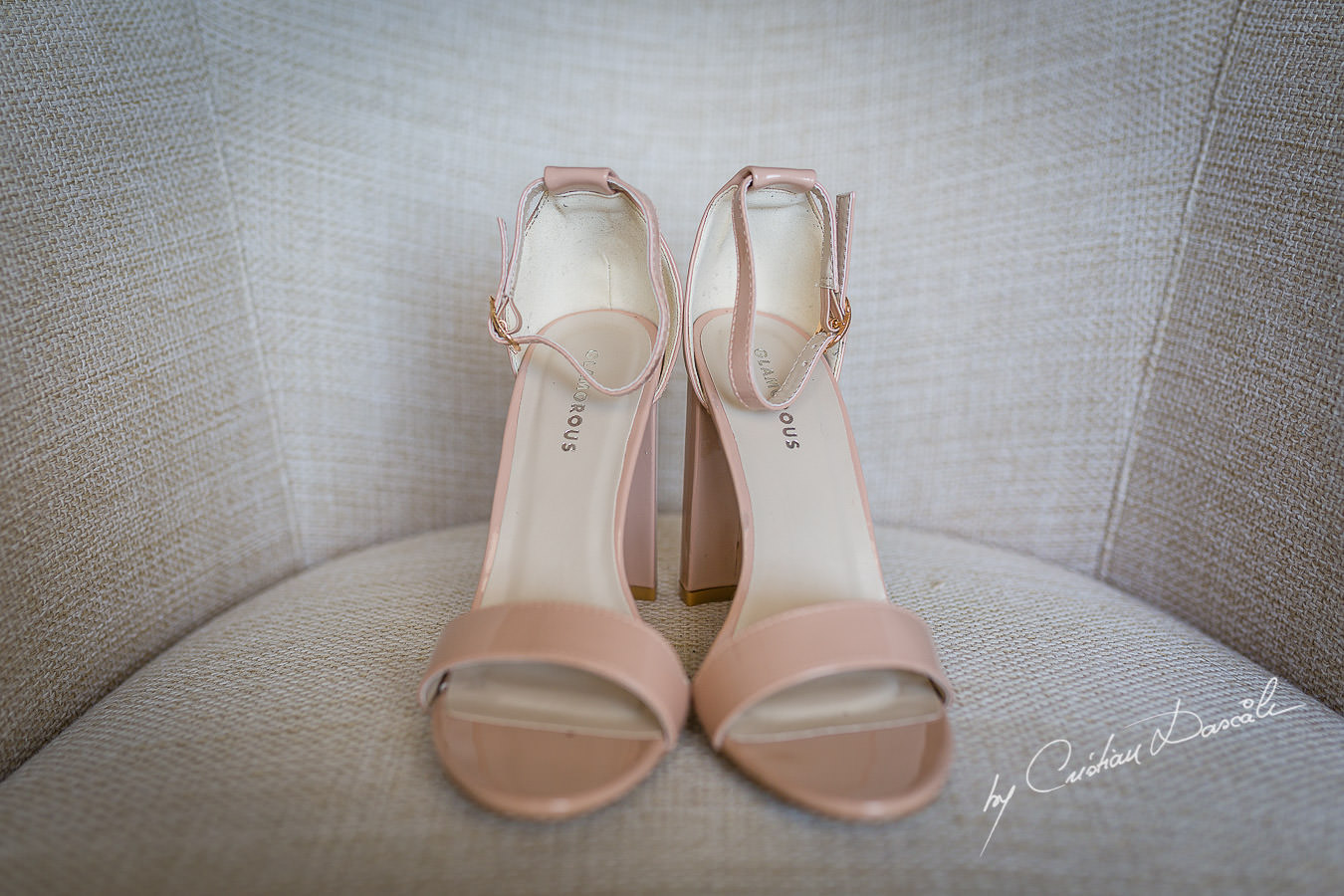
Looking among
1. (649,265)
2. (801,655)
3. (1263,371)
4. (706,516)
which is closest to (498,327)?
(649,265)

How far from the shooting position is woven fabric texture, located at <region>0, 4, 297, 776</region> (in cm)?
56

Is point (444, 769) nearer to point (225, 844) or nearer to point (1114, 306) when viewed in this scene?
point (225, 844)

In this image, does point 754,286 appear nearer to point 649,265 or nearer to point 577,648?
point 649,265

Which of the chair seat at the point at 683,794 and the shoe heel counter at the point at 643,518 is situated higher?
the shoe heel counter at the point at 643,518

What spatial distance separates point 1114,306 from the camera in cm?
80

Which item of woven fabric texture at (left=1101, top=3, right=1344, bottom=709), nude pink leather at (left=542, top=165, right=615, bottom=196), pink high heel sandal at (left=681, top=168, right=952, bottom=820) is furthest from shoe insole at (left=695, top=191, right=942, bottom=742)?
woven fabric texture at (left=1101, top=3, right=1344, bottom=709)

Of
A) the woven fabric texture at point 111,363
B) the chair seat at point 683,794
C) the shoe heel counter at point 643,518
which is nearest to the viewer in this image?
the chair seat at point 683,794

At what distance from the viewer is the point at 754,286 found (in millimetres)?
638

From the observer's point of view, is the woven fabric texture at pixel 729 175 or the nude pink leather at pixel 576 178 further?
the woven fabric texture at pixel 729 175

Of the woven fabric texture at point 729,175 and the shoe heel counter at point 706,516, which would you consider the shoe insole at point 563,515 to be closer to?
the shoe heel counter at point 706,516

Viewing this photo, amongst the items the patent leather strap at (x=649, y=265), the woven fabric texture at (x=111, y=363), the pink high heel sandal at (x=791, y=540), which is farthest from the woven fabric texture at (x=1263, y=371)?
the woven fabric texture at (x=111, y=363)

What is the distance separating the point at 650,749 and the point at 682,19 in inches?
30.4

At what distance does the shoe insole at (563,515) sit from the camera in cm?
53

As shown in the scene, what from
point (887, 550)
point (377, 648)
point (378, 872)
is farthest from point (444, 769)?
point (887, 550)
